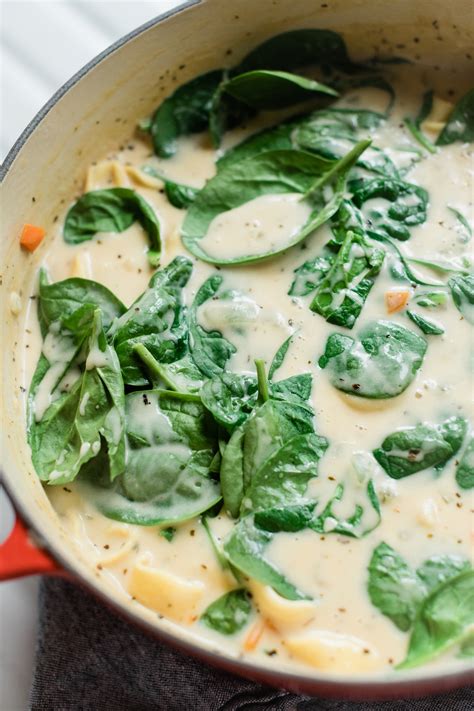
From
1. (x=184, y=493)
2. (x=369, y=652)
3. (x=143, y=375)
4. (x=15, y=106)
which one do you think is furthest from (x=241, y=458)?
(x=15, y=106)

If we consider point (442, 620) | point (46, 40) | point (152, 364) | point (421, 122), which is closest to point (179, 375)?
point (152, 364)

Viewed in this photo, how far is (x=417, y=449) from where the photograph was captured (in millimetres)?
2033

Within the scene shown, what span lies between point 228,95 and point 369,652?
1.39 meters

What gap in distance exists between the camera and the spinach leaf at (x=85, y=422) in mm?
2029

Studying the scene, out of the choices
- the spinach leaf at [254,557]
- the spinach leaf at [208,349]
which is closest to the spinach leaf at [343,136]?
the spinach leaf at [208,349]

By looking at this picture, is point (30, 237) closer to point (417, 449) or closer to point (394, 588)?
point (417, 449)

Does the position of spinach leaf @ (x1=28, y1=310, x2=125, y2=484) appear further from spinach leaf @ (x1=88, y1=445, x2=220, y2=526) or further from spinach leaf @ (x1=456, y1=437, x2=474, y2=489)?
spinach leaf @ (x1=456, y1=437, x2=474, y2=489)

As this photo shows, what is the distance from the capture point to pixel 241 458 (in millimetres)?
2020

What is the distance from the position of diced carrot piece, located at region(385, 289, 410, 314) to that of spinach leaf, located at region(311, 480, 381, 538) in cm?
41

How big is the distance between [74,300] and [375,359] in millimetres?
679

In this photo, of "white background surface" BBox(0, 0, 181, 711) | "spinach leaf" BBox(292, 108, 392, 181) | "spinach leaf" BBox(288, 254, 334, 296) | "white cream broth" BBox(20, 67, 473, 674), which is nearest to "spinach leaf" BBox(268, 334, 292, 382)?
"white cream broth" BBox(20, 67, 473, 674)

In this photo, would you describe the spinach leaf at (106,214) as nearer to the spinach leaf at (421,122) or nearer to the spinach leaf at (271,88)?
the spinach leaf at (271,88)

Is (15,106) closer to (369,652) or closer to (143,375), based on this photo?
(143,375)

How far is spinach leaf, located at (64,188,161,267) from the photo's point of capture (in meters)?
2.38
